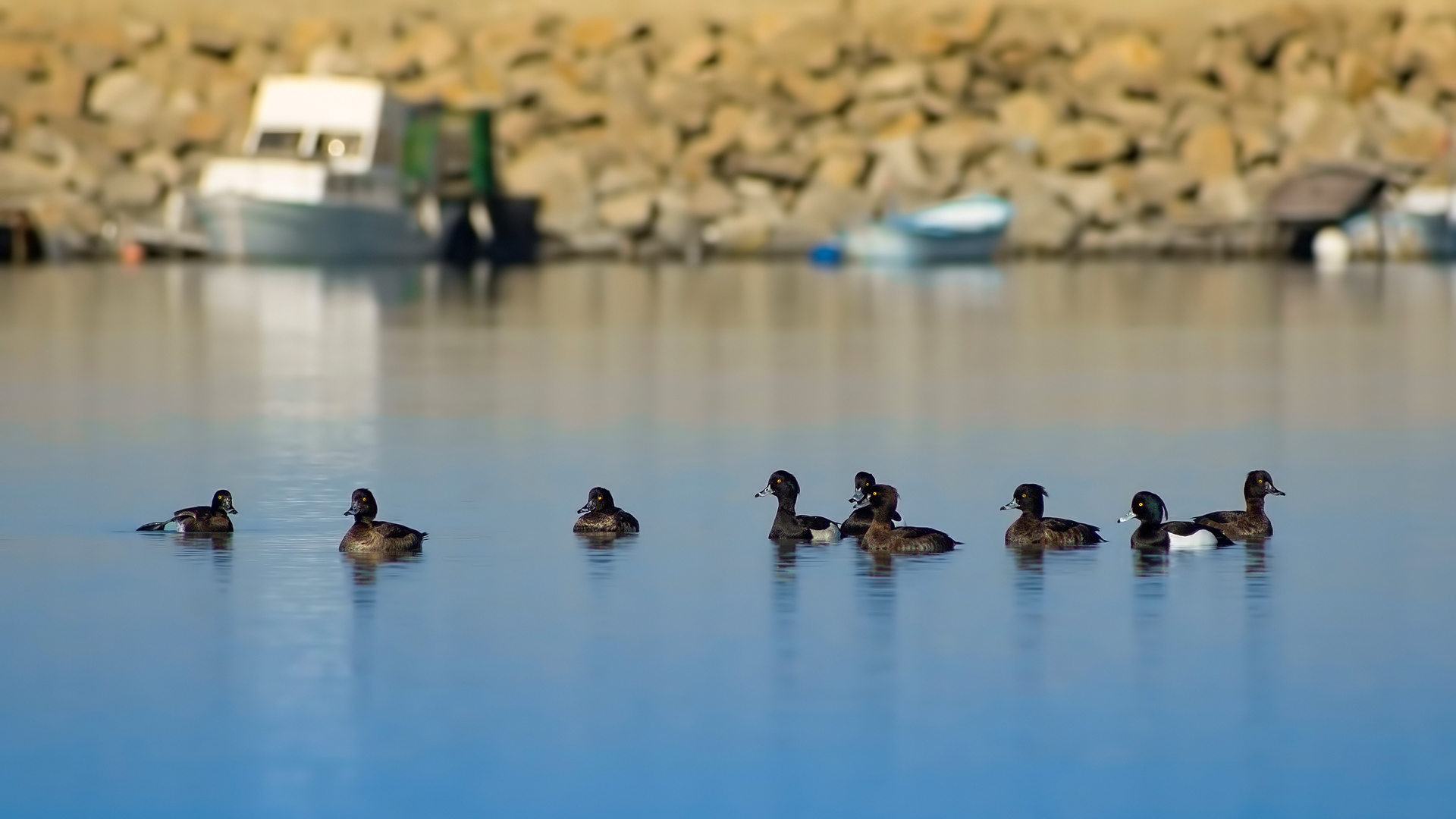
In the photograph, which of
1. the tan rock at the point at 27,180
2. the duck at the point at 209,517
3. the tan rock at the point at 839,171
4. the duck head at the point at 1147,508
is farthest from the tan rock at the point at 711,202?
the duck head at the point at 1147,508

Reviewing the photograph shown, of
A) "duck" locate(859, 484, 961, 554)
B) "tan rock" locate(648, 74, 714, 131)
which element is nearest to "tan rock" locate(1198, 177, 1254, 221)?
"tan rock" locate(648, 74, 714, 131)

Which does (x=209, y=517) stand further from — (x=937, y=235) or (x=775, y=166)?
(x=775, y=166)

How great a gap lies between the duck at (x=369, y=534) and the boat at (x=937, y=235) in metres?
45.4

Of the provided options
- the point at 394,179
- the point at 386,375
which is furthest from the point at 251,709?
the point at 394,179

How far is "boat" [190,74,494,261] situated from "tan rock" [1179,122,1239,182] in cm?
1860

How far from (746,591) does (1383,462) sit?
7757 millimetres

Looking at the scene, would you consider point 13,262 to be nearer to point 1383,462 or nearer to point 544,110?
point 544,110

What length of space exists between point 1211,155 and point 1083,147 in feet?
9.90

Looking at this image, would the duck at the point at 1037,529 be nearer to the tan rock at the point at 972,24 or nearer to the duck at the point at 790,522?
the duck at the point at 790,522

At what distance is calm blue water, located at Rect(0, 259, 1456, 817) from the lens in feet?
36.2

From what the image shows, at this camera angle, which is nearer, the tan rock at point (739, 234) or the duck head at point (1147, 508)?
the duck head at point (1147, 508)

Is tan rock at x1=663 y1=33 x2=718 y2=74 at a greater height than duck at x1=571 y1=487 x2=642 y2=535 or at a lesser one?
greater

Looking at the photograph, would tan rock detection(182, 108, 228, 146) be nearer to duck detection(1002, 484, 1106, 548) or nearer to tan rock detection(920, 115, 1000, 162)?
tan rock detection(920, 115, 1000, 162)

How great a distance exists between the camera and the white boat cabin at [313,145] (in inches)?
2249
